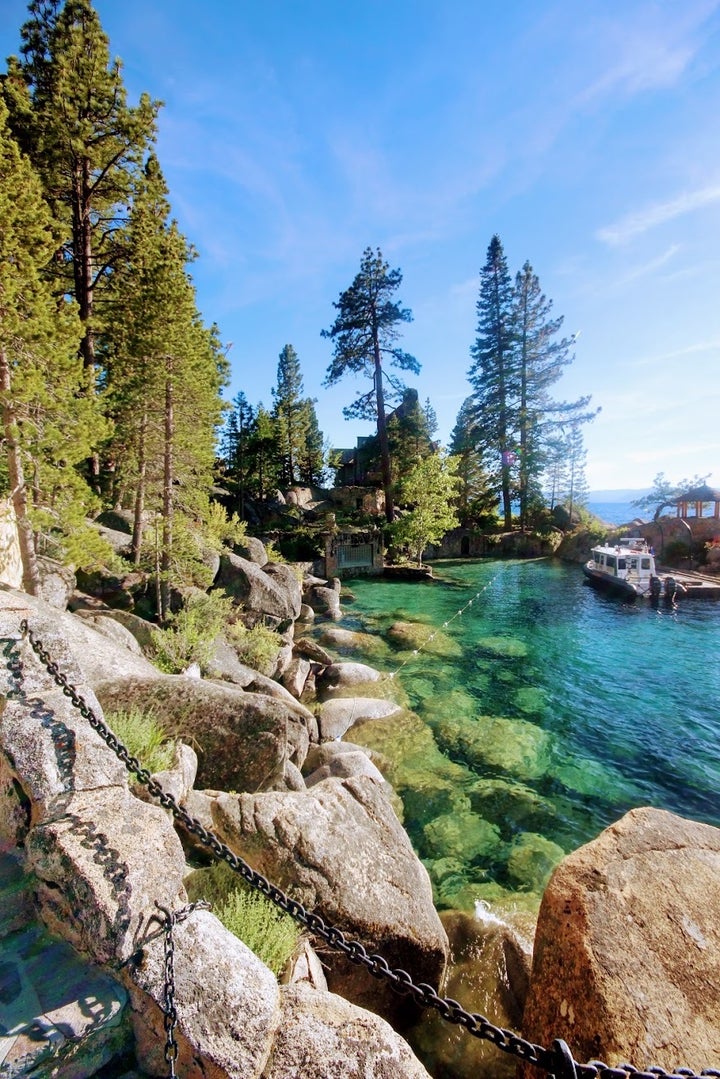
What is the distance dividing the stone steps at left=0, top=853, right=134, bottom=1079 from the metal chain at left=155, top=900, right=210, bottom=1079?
0.35 m

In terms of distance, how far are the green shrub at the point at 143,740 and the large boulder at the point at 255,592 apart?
34.4 feet

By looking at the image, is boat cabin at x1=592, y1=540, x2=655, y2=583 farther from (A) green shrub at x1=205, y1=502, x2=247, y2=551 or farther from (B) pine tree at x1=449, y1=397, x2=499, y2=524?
(A) green shrub at x1=205, y1=502, x2=247, y2=551

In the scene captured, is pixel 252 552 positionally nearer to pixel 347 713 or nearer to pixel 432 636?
pixel 432 636

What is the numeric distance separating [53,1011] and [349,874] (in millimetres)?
2621

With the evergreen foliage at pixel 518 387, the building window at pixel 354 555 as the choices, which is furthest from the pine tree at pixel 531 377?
the building window at pixel 354 555

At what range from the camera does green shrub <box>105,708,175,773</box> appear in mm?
4570

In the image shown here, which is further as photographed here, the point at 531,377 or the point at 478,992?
the point at 531,377

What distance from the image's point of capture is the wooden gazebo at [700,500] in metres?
29.6

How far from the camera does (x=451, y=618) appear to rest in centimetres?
1909

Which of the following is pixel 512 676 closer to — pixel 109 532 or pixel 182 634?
pixel 182 634

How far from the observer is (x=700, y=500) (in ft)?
99.5

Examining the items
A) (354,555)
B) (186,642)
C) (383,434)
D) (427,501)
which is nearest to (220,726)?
(186,642)

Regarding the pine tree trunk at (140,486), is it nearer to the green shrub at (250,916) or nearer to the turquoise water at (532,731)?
the turquoise water at (532,731)

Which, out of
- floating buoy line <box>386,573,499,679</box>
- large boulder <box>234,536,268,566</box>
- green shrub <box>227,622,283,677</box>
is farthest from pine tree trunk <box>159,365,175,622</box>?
large boulder <box>234,536,268,566</box>
